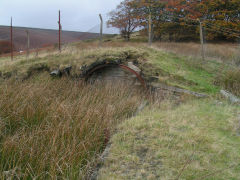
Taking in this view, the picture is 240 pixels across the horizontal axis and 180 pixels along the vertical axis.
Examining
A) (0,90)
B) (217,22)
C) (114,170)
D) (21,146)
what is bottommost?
(114,170)

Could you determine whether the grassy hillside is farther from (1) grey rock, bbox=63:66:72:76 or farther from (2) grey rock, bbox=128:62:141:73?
(1) grey rock, bbox=63:66:72:76

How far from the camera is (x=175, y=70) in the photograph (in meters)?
8.42

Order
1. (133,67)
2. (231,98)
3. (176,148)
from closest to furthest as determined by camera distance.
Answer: (176,148)
(231,98)
(133,67)

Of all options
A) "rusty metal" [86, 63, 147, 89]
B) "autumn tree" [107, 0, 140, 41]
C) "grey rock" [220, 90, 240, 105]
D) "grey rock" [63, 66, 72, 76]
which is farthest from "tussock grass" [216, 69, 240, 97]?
"autumn tree" [107, 0, 140, 41]

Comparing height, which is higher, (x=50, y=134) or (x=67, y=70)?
(x=67, y=70)

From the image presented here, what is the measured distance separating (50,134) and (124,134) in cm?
134

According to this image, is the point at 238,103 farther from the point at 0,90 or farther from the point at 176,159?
the point at 0,90

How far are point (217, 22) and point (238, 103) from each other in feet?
45.7

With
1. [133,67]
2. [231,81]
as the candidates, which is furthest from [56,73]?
[231,81]

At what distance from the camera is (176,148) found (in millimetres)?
3408

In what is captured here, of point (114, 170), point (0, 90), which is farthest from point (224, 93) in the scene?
point (0, 90)

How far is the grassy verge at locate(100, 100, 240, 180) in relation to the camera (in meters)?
2.79

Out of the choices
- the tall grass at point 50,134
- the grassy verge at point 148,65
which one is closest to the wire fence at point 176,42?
the grassy verge at point 148,65

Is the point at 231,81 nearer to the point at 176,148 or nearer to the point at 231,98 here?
the point at 231,98
